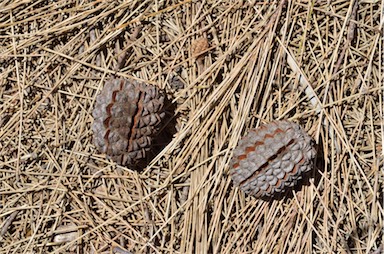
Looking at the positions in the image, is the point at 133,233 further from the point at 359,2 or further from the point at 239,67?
the point at 359,2

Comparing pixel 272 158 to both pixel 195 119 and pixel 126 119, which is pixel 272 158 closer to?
pixel 195 119

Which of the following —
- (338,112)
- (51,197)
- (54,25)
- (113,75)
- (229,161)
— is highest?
(54,25)

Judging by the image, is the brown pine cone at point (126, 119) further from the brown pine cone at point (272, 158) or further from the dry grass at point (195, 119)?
the brown pine cone at point (272, 158)

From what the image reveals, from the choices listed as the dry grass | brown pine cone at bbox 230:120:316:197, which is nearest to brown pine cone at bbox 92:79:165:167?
the dry grass

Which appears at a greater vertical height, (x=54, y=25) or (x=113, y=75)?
(x=54, y=25)

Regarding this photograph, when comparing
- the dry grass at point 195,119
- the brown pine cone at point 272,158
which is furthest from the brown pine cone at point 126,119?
the brown pine cone at point 272,158

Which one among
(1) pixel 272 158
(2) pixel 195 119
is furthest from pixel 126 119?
(1) pixel 272 158

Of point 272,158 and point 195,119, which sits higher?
point 195,119

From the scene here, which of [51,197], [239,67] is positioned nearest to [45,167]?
[51,197]
